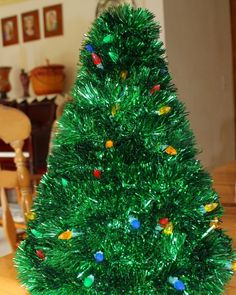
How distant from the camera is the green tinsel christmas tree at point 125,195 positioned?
16.4 inches

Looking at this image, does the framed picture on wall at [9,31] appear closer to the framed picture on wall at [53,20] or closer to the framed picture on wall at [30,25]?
the framed picture on wall at [30,25]

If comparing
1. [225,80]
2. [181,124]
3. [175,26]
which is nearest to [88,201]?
[181,124]

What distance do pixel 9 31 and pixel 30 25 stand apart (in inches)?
10.9

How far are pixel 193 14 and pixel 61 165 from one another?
104 inches

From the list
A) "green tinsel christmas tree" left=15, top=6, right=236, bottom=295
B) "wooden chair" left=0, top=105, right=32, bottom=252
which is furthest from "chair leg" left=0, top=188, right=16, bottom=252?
"green tinsel christmas tree" left=15, top=6, right=236, bottom=295

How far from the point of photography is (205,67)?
2984 mm

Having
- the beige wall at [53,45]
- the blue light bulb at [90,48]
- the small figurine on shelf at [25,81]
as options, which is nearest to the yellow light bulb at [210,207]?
the blue light bulb at [90,48]

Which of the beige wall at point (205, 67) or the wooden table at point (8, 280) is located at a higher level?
the beige wall at point (205, 67)

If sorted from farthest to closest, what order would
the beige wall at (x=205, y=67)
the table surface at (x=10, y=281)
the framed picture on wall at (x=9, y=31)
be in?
1. the framed picture on wall at (x=9, y=31)
2. the beige wall at (x=205, y=67)
3. the table surface at (x=10, y=281)

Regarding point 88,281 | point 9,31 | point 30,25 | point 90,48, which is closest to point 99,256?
point 88,281

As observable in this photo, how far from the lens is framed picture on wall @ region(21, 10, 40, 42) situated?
11.9ft

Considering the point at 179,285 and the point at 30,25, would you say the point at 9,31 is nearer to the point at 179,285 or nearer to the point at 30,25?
the point at 30,25

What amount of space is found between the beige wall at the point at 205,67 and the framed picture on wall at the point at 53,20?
1.27 meters

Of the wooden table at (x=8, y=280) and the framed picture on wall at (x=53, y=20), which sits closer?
the wooden table at (x=8, y=280)
